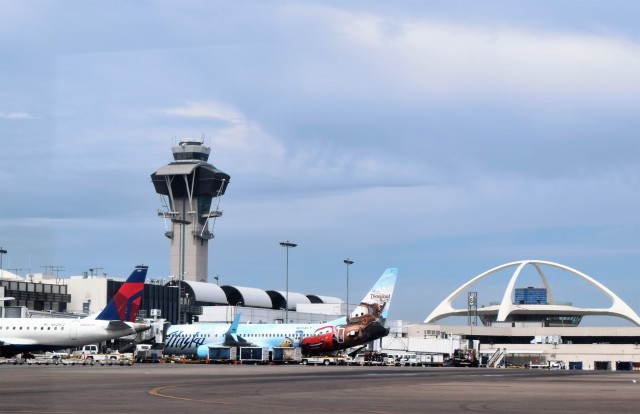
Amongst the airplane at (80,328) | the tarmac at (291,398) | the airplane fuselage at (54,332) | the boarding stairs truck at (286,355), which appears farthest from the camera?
the boarding stairs truck at (286,355)

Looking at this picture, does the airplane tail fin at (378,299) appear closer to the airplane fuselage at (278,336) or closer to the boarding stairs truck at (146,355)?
the airplane fuselage at (278,336)

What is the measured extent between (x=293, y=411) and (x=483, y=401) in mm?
9236

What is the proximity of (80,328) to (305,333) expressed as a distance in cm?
2231

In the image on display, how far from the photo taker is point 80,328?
83.6m

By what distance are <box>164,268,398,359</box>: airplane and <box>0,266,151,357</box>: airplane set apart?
41.8 ft

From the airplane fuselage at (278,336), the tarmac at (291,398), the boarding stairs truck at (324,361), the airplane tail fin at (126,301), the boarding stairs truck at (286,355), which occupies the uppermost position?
the airplane tail fin at (126,301)

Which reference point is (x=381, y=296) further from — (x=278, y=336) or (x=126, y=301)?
(x=126, y=301)

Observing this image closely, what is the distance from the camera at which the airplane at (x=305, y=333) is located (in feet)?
306

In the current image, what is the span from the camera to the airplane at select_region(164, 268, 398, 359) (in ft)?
306

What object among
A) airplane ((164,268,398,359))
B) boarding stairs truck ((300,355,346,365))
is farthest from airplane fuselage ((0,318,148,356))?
boarding stairs truck ((300,355,346,365))

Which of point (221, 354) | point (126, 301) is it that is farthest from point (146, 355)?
point (126, 301)

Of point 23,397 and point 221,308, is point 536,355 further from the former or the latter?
point 23,397

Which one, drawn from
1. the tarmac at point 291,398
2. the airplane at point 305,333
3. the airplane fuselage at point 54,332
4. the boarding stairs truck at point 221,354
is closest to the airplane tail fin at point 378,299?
the airplane at point 305,333

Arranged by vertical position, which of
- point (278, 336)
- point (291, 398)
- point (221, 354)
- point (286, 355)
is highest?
point (278, 336)
